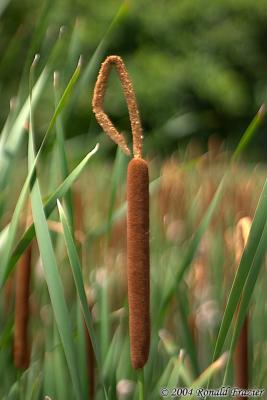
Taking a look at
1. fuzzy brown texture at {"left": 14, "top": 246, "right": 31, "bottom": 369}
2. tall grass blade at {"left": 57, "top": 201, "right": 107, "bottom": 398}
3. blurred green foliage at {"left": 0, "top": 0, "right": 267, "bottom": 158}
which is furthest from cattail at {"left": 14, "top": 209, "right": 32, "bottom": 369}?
blurred green foliage at {"left": 0, "top": 0, "right": 267, "bottom": 158}

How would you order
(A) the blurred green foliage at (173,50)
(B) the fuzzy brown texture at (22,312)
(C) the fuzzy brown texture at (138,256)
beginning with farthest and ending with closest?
(A) the blurred green foliage at (173,50), (B) the fuzzy brown texture at (22,312), (C) the fuzzy brown texture at (138,256)

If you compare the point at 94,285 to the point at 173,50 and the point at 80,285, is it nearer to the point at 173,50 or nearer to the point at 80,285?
the point at 80,285

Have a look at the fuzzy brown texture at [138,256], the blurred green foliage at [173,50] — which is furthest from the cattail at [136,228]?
the blurred green foliage at [173,50]

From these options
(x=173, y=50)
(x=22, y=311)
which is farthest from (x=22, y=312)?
(x=173, y=50)

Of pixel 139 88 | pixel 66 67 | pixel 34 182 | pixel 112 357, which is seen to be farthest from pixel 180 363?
pixel 139 88

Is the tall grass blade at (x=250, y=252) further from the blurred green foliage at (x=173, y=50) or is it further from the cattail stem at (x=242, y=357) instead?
the blurred green foliage at (x=173, y=50)

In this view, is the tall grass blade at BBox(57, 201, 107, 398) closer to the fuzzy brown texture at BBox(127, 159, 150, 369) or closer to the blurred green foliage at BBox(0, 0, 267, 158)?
the fuzzy brown texture at BBox(127, 159, 150, 369)

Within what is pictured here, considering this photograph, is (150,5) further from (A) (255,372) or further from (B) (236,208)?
(A) (255,372)
